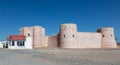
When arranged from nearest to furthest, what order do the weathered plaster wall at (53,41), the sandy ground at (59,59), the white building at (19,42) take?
the sandy ground at (59,59) → the white building at (19,42) → the weathered plaster wall at (53,41)

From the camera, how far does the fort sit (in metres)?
49.5

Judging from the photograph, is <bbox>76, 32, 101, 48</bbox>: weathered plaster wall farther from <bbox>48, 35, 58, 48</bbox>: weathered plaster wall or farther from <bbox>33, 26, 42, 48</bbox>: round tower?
<bbox>33, 26, 42, 48</bbox>: round tower

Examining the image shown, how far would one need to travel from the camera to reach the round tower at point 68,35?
49312 mm

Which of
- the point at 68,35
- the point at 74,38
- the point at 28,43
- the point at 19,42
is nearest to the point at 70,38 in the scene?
the point at 68,35

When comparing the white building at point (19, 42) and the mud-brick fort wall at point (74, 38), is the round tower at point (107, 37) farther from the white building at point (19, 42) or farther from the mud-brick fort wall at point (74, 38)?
the white building at point (19, 42)

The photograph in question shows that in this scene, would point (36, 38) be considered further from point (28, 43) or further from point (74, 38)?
point (74, 38)

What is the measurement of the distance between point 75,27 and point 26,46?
11510mm

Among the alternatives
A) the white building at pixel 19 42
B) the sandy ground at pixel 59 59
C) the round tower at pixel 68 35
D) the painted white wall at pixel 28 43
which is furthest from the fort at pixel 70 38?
the sandy ground at pixel 59 59

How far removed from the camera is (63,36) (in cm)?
4984

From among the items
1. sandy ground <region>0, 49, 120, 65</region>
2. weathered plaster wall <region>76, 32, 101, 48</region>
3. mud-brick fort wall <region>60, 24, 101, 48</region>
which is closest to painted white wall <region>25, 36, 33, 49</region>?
mud-brick fort wall <region>60, 24, 101, 48</region>

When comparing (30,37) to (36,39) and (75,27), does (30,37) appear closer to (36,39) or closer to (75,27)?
(36,39)

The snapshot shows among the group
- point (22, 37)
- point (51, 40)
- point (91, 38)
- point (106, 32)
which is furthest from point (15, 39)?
point (106, 32)

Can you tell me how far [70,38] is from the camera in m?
49.4

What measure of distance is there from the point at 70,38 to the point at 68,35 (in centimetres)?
79
